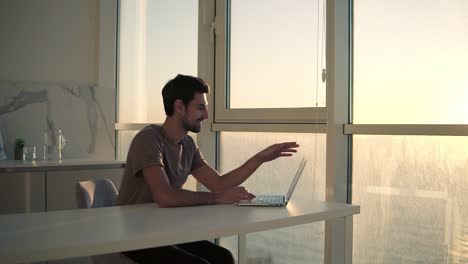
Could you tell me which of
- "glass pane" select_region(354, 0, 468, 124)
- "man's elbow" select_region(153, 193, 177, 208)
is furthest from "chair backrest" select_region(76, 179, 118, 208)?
"glass pane" select_region(354, 0, 468, 124)

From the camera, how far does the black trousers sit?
90.4 inches

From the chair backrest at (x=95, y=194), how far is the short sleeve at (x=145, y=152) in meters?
0.24

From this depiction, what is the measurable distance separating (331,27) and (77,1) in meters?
2.41

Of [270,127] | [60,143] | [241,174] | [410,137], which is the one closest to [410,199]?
[410,137]

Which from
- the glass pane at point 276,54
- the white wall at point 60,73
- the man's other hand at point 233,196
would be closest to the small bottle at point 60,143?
the white wall at point 60,73

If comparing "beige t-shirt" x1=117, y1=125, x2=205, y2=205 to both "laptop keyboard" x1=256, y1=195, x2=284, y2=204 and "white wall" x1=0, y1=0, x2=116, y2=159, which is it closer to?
"laptop keyboard" x1=256, y1=195, x2=284, y2=204

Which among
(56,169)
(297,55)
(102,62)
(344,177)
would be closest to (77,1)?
(102,62)

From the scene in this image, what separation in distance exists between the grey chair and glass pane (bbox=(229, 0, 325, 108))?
118cm

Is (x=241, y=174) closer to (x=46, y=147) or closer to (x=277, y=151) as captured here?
(x=277, y=151)

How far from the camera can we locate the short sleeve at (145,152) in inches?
97.0

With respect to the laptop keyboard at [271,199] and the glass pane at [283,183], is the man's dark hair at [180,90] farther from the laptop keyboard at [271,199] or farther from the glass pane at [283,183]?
the glass pane at [283,183]

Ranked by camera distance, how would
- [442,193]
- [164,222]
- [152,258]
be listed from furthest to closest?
[442,193], [152,258], [164,222]

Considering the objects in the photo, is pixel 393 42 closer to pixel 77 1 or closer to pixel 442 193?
pixel 442 193

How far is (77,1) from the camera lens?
4.57 meters
